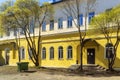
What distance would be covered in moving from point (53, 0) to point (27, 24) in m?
7.92

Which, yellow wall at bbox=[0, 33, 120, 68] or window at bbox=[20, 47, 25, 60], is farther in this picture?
window at bbox=[20, 47, 25, 60]

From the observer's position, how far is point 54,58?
4441 centimetres

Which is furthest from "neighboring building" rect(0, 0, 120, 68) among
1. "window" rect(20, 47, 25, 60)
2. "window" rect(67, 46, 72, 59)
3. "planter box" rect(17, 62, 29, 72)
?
"planter box" rect(17, 62, 29, 72)

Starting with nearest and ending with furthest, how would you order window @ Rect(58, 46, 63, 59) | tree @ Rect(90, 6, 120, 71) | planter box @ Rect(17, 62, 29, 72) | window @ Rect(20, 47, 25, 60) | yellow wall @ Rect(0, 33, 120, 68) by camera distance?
1. tree @ Rect(90, 6, 120, 71)
2. planter box @ Rect(17, 62, 29, 72)
3. yellow wall @ Rect(0, 33, 120, 68)
4. window @ Rect(58, 46, 63, 59)
5. window @ Rect(20, 47, 25, 60)

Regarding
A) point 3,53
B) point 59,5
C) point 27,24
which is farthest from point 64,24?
point 3,53

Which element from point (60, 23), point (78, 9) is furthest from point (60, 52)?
point (78, 9)

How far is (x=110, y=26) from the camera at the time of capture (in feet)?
112

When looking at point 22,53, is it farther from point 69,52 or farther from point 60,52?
point 69,52

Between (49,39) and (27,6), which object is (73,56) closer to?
(49,39)

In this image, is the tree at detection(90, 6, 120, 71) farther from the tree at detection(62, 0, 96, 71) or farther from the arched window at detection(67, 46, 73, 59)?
the arched window at detection(67, 46, 73, 59)

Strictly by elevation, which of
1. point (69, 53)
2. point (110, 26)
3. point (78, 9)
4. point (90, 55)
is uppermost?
point (78, 9)

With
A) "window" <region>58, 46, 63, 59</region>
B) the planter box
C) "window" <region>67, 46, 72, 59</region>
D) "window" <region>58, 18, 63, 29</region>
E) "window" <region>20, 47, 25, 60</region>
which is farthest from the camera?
"window" <region>20, 47, 25, 60</region>

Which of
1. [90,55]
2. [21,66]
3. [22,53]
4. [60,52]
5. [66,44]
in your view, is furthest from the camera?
[22,53]

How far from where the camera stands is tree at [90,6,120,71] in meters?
32.0
